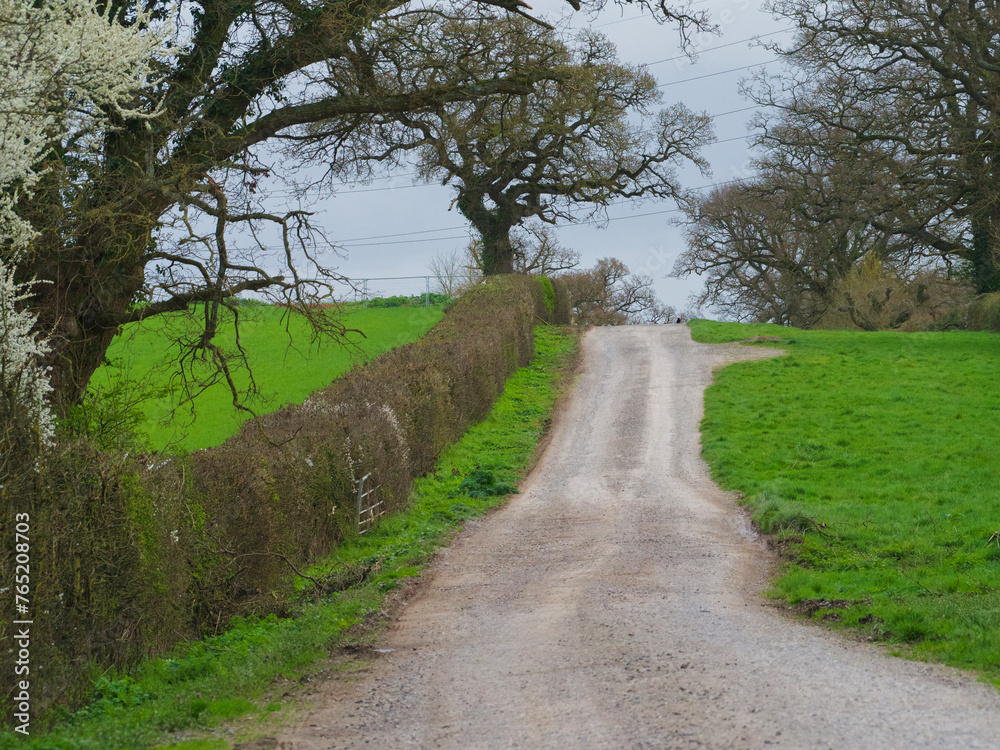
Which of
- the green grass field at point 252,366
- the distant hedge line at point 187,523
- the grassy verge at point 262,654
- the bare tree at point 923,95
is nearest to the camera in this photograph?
the grassy verge at point 262,654

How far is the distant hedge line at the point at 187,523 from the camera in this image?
7.12 m

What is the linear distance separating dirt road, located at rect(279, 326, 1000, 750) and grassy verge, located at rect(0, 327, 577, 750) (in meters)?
0.54

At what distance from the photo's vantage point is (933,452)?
55.4ft

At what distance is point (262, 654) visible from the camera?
878 cm

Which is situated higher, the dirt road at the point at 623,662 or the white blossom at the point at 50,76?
the white blossom at the point at 50,76

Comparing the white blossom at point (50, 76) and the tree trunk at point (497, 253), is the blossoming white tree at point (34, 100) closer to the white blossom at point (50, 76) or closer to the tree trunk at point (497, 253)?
the white blossom at point (50, 76)

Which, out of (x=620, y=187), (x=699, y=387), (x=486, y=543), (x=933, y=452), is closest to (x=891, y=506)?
(x=933, y=452)

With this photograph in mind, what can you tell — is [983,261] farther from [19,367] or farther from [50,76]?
[19,367]

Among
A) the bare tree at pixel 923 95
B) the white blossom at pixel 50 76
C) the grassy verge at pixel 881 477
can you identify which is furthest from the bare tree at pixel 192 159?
the bare tree at pixel 923 95

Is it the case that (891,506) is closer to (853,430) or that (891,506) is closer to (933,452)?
(933,452)

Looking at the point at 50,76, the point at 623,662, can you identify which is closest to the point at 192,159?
the point at 50,76

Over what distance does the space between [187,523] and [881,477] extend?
11.8 m

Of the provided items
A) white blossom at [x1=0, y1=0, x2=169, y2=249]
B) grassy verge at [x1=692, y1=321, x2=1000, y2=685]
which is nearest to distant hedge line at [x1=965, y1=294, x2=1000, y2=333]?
grassy verge at [x1=692, y1=321, x2=1000, y2=685]

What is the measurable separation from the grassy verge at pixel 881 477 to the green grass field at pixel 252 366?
6.76 m
